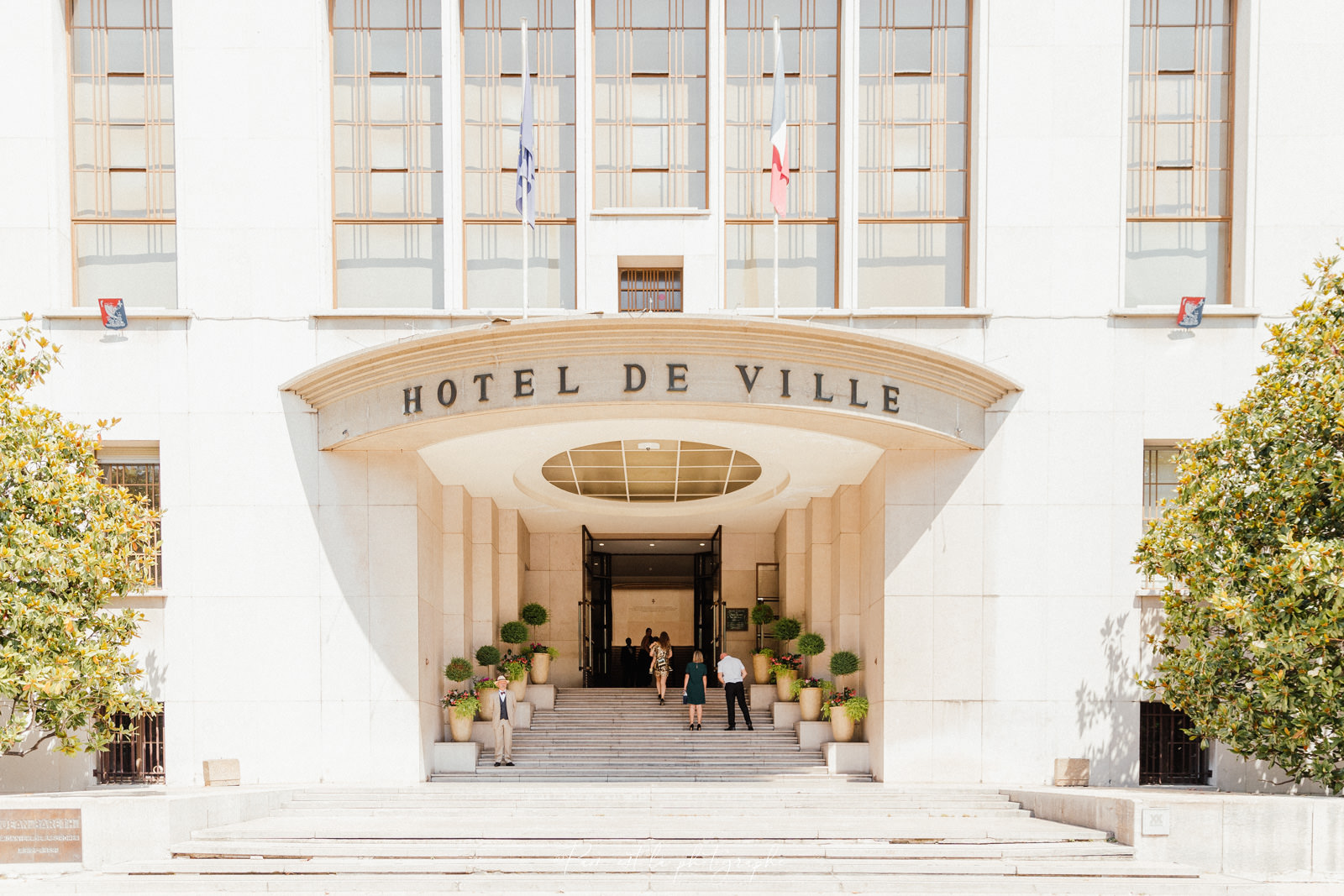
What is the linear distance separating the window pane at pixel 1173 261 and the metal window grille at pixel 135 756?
17.5m

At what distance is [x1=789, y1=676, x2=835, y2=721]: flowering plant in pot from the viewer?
2027cm

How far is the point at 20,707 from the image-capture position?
14648 mm

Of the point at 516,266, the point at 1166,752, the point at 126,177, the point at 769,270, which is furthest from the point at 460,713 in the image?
the point at 1166,752

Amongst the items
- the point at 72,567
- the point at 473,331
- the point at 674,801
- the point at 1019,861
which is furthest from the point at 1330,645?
the point at 72,567

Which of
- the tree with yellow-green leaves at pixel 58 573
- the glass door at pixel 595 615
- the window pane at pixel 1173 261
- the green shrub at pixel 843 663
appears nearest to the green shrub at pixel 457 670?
the glass door at pixel 595 615

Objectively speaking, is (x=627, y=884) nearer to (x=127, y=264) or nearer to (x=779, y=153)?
(x=779, y=153)

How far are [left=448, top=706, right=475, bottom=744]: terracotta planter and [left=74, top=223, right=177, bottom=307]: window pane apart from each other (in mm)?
8459

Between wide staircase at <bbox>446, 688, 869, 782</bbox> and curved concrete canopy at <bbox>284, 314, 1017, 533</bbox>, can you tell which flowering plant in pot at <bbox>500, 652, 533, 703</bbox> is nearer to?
wide staircase at <bbox>446, 688, 869, 782</bbox>

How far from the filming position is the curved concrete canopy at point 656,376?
15.3 m

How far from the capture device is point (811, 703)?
2034 cm

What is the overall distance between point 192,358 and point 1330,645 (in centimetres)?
1687

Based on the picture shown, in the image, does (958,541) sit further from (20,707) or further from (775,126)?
(20,707)

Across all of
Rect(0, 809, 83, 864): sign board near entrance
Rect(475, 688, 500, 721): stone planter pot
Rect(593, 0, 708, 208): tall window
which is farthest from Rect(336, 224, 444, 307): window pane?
Rect(0, 809, 83, 864): sign board near entrance

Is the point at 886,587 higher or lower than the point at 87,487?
lower
